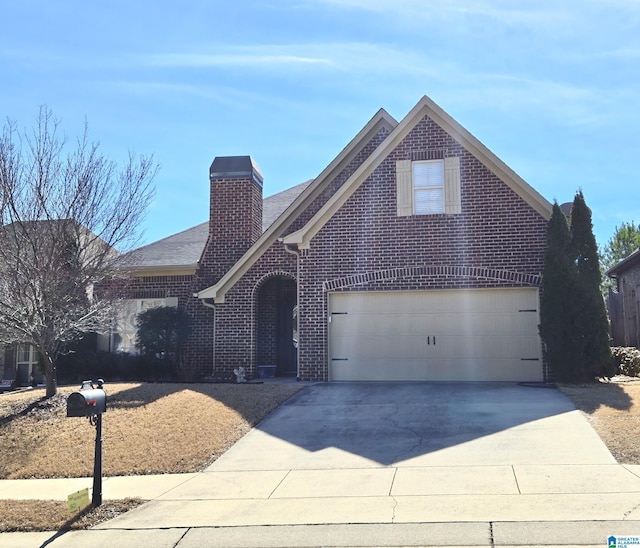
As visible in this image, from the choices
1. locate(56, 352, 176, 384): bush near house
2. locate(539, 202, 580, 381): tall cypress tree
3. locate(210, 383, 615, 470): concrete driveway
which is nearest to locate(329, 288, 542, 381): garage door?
locate(539, 202, 580, 381): tall cypress tree

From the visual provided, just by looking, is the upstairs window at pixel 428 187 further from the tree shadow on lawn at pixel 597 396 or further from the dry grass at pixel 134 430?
the dry grass at pixel 134 430

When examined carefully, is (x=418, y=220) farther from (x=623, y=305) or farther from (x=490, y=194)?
(x=623, y=305)

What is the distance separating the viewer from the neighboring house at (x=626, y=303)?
21.2 m

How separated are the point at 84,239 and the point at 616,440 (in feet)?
34.1

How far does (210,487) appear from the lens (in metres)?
8.23

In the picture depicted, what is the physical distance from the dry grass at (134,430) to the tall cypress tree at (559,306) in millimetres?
5678

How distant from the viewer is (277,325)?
18531 mm

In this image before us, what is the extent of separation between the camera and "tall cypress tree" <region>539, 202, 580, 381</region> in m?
13.7

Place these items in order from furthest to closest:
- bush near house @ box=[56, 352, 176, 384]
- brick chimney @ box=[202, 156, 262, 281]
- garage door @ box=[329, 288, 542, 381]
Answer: brick chimney @ box=[202, 156, 262, 281], bush near house @ box=[56, 352, 176, 384], garage door @ box=[329, 288, 542, 381]

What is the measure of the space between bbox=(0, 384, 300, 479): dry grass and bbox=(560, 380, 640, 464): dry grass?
18.2 feet

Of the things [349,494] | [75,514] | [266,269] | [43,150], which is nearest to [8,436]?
[75,514]

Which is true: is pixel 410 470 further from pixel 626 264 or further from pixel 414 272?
pixel 626 264

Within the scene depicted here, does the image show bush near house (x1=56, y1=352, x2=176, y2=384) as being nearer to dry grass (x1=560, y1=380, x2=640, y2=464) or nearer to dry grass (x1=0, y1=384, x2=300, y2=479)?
dry grass (x1=0, y1=384, x2=300, y2=479)

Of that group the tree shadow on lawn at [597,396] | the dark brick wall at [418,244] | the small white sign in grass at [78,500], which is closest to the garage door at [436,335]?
the dark brick wall at [418,244]
